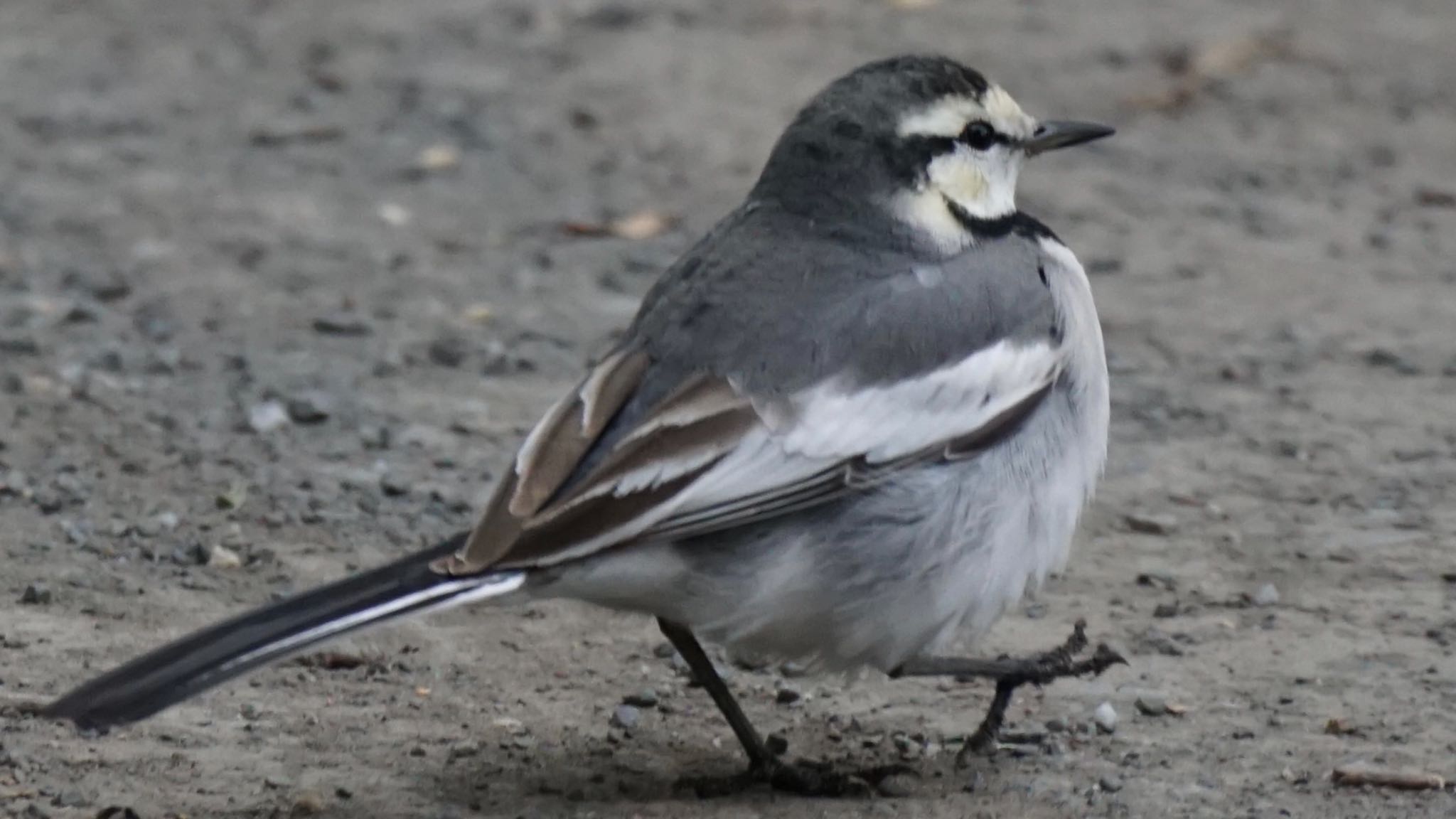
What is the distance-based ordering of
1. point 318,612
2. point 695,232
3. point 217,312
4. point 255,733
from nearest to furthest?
point 318,612
point 255,733
point 217,312
point 695,232

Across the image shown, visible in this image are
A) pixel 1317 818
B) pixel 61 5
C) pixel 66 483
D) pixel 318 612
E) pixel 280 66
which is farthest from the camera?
pixel 61 5

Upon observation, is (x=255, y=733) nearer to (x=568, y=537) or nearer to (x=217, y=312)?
(x=568, y=537)

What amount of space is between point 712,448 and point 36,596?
2.21 meters

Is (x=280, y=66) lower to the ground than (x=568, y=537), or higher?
lower

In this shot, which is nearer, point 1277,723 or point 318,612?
point 318,612

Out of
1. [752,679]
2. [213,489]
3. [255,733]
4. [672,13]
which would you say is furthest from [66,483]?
[672,13]

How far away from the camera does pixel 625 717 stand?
5.77m

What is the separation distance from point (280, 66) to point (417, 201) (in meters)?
1.89

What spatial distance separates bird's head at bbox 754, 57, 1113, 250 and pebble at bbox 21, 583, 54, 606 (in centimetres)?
222

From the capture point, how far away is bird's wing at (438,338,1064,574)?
488cm

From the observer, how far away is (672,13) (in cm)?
1195

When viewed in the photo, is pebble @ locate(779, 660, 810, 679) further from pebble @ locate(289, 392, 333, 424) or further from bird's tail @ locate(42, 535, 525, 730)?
pebble @ locate(289, 392, 333, 424)

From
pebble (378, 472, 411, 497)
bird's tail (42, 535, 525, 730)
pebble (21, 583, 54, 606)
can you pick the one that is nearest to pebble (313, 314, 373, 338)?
pebble (378, 472, 411, 497)

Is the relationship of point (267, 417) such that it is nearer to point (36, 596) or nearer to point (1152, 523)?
point (36, 596)
